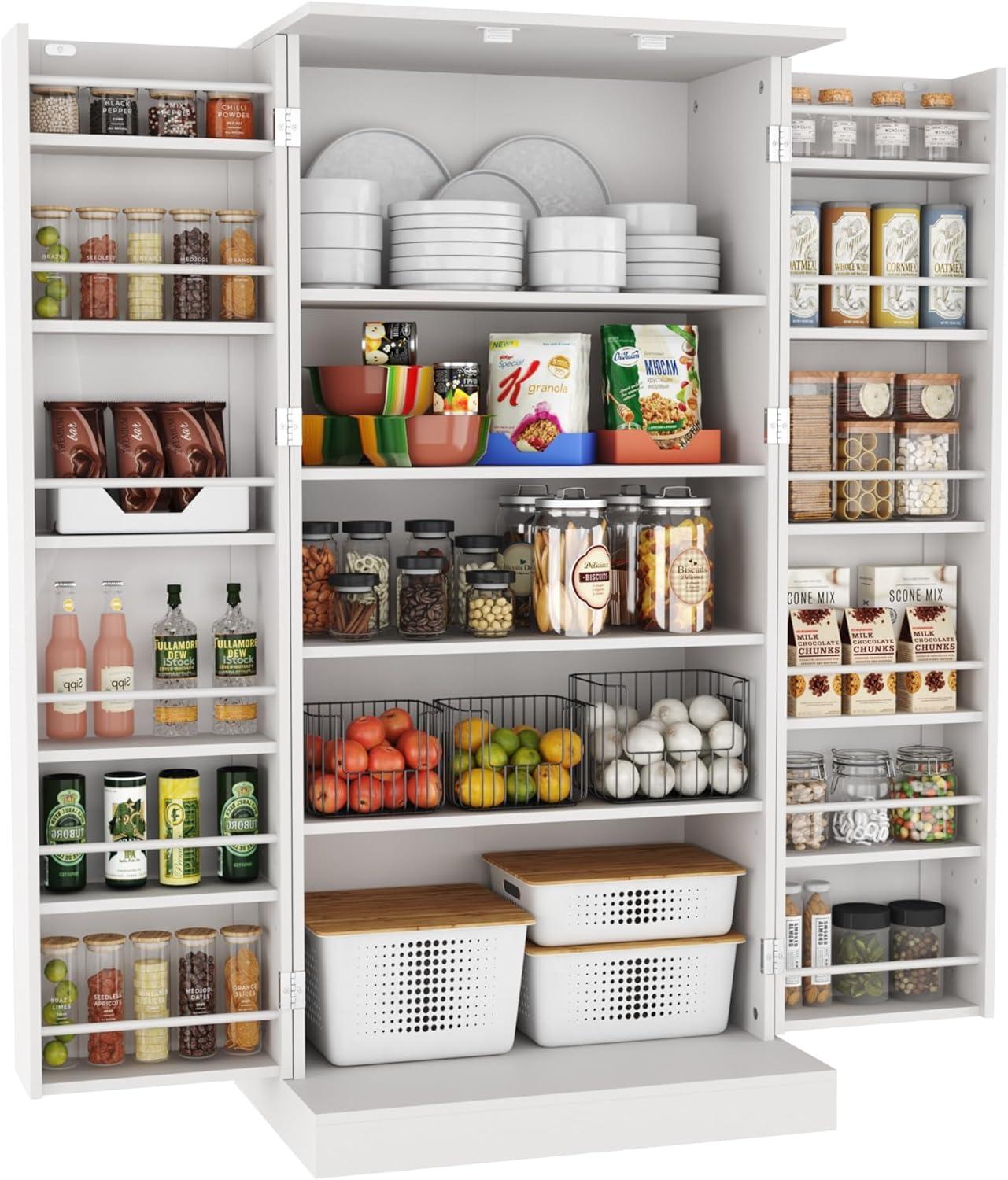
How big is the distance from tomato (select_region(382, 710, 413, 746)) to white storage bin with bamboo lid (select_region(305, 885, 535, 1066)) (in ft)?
1.37

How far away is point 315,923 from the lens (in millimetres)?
4516

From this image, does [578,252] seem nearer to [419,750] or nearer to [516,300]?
[516,300]

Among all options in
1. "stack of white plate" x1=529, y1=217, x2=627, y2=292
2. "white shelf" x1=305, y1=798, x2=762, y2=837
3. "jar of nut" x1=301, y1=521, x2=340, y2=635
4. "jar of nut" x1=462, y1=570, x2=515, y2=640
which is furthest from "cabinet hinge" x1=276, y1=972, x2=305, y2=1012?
"stack of white plate" x1=529, y1=217, x2=627, y2=292

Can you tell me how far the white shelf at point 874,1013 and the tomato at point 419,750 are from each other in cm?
112

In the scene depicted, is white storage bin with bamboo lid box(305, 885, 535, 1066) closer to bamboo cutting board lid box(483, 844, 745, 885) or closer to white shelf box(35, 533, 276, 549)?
bamboo cutting board lid box(483, 844, 745, 885)

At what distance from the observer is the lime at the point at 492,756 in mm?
4637

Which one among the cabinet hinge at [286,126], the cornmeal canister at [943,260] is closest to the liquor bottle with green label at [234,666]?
the cabinet hinge at [286,126]

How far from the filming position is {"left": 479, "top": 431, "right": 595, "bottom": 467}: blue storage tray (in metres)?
4.66

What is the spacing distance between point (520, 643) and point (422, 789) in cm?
41

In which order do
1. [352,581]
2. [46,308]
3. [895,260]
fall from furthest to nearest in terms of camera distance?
[895,260], [352,581], [46,308]

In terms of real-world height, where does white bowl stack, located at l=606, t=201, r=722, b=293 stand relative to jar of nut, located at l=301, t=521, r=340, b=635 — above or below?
above

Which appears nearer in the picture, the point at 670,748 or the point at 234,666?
the point at 234,666

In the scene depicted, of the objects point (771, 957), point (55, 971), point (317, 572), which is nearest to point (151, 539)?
point (317, 572)

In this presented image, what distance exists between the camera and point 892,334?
4871mm
